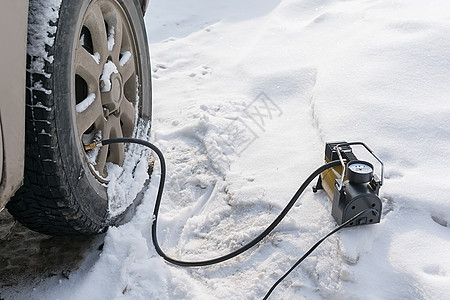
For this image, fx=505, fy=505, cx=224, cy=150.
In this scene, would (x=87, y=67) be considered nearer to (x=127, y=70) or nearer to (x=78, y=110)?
(x=78, y=110)

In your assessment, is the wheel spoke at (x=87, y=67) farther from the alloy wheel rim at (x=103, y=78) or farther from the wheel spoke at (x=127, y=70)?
the wheel spoke at (x=127, y=70)

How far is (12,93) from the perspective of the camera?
1.23 metres

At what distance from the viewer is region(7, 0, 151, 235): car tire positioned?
1.38 m

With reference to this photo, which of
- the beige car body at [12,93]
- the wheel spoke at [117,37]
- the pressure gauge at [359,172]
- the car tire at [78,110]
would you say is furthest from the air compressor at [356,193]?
the beige car body at [12,93]

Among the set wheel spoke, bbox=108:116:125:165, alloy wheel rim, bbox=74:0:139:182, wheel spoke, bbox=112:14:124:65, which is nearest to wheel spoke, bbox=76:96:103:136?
alloy wheel rim, bbox=74:0:139:182

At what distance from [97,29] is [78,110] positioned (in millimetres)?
311

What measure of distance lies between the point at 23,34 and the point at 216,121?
1.45 metres

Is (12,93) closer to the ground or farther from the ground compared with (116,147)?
farther from the ground

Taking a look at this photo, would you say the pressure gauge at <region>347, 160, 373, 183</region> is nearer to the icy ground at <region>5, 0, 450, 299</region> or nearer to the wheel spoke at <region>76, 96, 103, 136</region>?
the icy ground at <region>5, 0, 450, 299</region>

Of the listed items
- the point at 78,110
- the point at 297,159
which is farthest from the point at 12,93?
the point at 297,159

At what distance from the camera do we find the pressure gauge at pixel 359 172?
5.65ft

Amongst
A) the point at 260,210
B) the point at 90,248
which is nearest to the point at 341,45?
the point at 260,210

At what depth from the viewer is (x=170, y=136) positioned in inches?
103

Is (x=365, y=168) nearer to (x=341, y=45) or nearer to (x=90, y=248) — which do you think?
(x=90, y=248)
